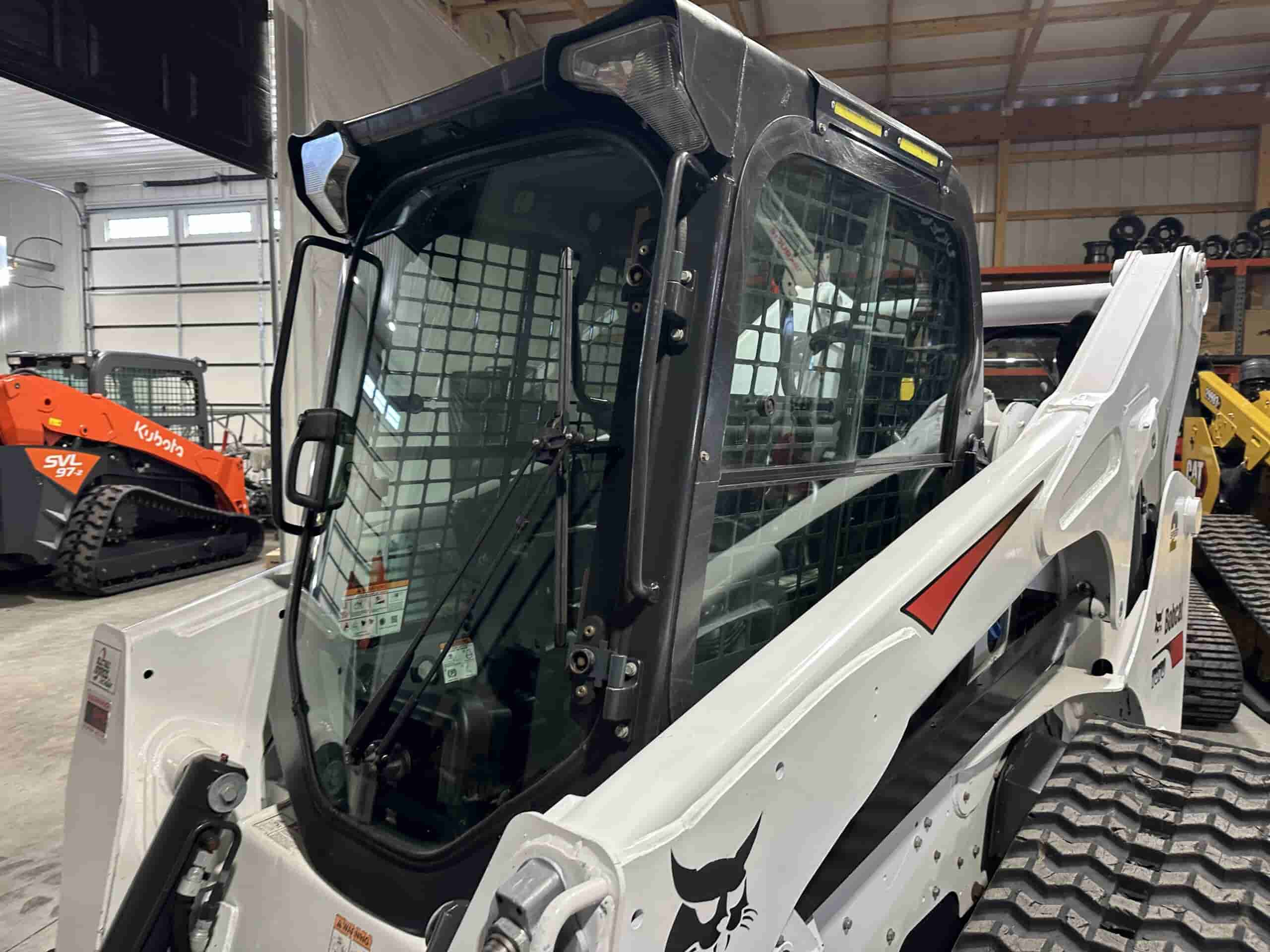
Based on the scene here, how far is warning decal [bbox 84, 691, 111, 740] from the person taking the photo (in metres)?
1.86

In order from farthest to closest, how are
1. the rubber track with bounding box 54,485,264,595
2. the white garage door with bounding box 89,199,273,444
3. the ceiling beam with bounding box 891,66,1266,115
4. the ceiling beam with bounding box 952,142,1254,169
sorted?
the white garage door with bounding box 89,199,273,444, the ceiling beam with bounding box 952,142,1254,169, the ceiling beam with bounding box 891,66,1266,115, the rubber track with bounding box 54,485,264,595

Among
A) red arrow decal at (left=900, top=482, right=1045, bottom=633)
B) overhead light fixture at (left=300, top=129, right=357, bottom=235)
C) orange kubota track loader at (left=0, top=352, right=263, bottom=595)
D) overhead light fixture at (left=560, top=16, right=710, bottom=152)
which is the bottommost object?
orange kubota track loader at (left=0, top=352, right=263, bottom=595)

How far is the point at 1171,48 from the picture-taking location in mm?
8461

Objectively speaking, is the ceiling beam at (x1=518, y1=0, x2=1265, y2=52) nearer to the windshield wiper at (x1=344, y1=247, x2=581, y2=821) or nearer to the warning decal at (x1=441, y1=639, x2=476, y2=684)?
the windshield wiper at (x1=344, y1=247, x2=581, y2=821)

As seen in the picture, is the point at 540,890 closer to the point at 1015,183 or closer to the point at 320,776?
the point at 320,776

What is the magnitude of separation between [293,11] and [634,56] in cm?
517

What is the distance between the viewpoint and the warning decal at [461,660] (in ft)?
5.26

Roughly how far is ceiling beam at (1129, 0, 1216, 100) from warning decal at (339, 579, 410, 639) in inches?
339

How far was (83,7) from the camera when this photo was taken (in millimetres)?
4422

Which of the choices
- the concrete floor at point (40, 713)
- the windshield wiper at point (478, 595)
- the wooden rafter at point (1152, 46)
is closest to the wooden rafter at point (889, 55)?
the wooden rafter at point (1152, 46)

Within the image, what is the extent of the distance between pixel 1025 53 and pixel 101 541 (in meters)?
9.40

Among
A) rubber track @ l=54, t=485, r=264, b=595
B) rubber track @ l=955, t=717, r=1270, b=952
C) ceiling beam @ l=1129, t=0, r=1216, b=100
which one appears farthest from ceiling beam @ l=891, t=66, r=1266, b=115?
rubber track @ l=955, t=717, r=1270, b=952

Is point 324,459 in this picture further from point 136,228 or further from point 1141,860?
point 136,228

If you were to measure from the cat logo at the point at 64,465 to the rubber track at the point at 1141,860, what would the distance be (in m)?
7.31
